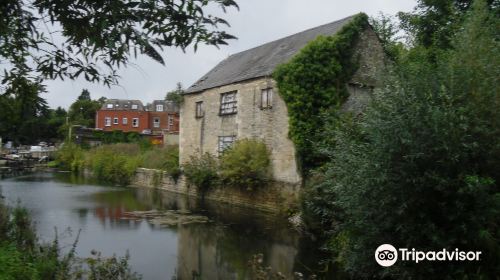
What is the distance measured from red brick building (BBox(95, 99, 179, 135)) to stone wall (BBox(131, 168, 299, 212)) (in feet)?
119

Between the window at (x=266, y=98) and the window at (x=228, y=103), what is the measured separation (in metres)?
2.43

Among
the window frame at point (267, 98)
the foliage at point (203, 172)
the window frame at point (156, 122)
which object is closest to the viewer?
the window frame at point (267, 98)

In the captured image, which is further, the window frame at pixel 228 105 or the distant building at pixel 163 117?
the distant building at pixel 163 117

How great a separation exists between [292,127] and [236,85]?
552 centimetres

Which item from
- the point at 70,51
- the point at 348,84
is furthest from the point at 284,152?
the point at 70,51

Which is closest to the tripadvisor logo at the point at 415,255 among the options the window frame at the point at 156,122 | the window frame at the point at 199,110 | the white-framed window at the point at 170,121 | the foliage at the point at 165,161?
the window frame at the point at 199,110

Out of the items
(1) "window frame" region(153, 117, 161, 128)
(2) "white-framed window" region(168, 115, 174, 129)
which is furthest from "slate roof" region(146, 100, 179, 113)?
(2) "white-framed window" region(168, 115, 174, 129)

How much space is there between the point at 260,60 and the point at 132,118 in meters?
45.3

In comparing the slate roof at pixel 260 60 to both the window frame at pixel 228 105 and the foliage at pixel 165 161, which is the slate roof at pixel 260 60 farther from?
the foliage at pixel 165 161

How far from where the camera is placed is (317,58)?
17.3 meters

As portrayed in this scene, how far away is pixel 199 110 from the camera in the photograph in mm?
25781

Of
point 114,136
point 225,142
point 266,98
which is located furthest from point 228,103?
point 114,136

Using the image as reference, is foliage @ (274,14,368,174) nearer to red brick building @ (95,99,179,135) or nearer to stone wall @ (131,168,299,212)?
stone wall @ (131,168,299,212)

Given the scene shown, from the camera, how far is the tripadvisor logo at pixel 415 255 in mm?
6820
